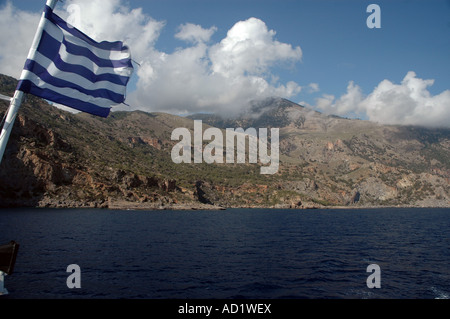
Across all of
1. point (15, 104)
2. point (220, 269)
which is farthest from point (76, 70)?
point (220, 269)

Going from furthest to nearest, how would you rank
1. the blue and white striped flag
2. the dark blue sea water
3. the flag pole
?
the dark blue sea water → the blue and white striped flag → the flag pole

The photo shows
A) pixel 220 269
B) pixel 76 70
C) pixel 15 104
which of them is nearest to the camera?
pixel 15 104

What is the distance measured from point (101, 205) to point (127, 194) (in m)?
21.2

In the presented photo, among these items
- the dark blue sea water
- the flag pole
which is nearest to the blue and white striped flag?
the flag pole

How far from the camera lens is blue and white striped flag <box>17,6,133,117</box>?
35.1 feet

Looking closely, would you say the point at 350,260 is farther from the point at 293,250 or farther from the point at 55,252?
the point at 55,252

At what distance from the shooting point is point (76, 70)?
1188 cm

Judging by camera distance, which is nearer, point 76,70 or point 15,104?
point 15,104

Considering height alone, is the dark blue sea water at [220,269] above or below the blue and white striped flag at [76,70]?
below

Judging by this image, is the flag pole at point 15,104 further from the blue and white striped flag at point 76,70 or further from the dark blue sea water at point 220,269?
the dark blue sea water at point 220,269

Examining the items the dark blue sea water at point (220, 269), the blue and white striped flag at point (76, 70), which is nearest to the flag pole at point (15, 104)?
the blue and white striped flag at point (76, 70)

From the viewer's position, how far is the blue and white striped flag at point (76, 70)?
10703 millimetres

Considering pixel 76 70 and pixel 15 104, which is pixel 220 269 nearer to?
pixel 76 70

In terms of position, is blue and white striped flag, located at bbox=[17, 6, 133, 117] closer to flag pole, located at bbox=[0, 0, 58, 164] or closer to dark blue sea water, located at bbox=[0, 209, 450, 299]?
flag pole, located at bbox=[0, 0, 58, 164]
